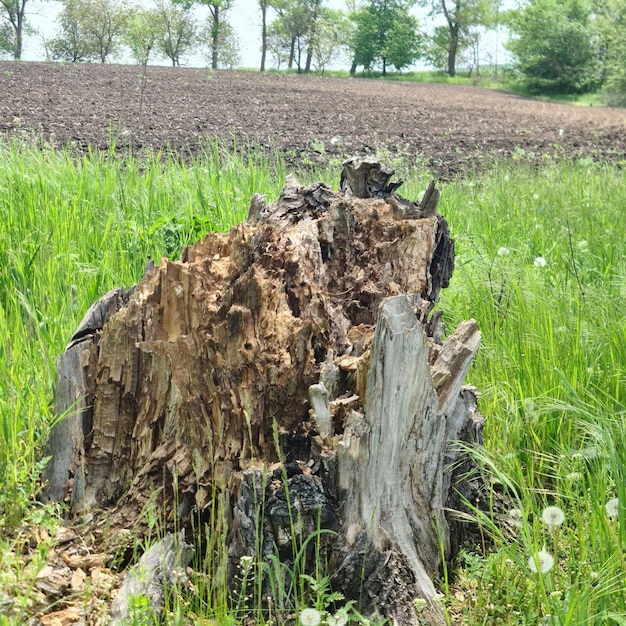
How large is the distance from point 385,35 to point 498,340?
5941cm

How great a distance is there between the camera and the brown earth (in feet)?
32.7

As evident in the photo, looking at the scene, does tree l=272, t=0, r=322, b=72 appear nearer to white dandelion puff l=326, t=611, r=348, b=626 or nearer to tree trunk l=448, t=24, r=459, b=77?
tree trunk l=448, t=24, r=459, b=77

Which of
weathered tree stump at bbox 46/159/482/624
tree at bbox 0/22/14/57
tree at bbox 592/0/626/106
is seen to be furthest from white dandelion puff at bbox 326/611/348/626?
tree at bbox 0/22/14/57

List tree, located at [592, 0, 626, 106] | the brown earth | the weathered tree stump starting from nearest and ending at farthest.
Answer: the weathered tree stump < the brown earth < tree, located at [592, 0, 626, 106]

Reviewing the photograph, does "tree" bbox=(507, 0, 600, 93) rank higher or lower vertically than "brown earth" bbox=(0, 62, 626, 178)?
higher

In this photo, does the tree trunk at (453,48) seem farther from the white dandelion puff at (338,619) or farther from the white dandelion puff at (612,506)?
the white dandelion puff at (338,619)

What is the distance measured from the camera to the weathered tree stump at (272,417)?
6.31ft

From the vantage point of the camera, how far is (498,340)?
3141mm

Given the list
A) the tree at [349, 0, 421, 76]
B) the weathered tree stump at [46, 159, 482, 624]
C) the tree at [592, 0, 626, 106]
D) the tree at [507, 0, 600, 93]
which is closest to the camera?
the weathered tree stump at [46, 159, 482, 624]

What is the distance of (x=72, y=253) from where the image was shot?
3.78 meters

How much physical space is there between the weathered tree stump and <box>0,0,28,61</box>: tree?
47.5 metres

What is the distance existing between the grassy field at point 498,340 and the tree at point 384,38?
54.1 metres

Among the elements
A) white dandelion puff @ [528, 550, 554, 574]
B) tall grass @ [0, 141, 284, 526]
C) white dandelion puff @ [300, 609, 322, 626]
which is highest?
tall grass @ [0, 141, 284, 526]

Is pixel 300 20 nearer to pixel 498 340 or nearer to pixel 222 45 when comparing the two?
pixel 222 45
